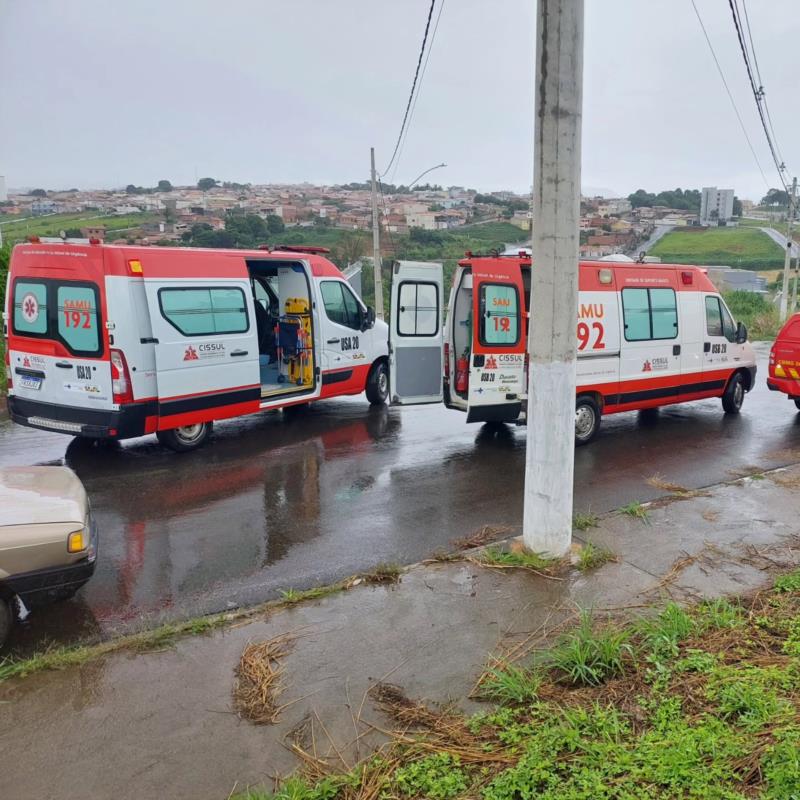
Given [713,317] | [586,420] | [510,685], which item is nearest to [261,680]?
[510,685]

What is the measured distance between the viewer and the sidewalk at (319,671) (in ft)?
11.2

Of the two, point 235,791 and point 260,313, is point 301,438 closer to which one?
point 260,313

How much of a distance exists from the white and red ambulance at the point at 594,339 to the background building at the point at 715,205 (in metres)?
28.8

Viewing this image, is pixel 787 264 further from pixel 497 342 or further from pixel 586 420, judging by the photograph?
pixel 497 342

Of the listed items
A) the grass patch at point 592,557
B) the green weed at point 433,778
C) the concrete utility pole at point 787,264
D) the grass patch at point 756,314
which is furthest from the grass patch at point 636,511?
the concrete utility pole at point 787,264

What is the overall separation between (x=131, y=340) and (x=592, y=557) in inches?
210

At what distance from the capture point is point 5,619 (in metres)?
4.36

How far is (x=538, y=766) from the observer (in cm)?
320

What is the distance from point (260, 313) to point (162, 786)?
9.24 metres

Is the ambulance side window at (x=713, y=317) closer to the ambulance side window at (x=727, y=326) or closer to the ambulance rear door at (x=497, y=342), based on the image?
the ambulance side window at (x=727, y=326)

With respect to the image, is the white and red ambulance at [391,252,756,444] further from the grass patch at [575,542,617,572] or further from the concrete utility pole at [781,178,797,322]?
the concrete utility pole at [781,178,797,322]

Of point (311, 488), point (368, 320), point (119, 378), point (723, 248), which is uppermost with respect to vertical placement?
point (723, 248)

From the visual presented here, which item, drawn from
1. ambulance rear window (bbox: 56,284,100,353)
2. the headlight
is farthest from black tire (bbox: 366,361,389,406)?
the headlight

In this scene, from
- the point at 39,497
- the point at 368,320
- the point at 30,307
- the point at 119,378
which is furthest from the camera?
the point at 368,320
